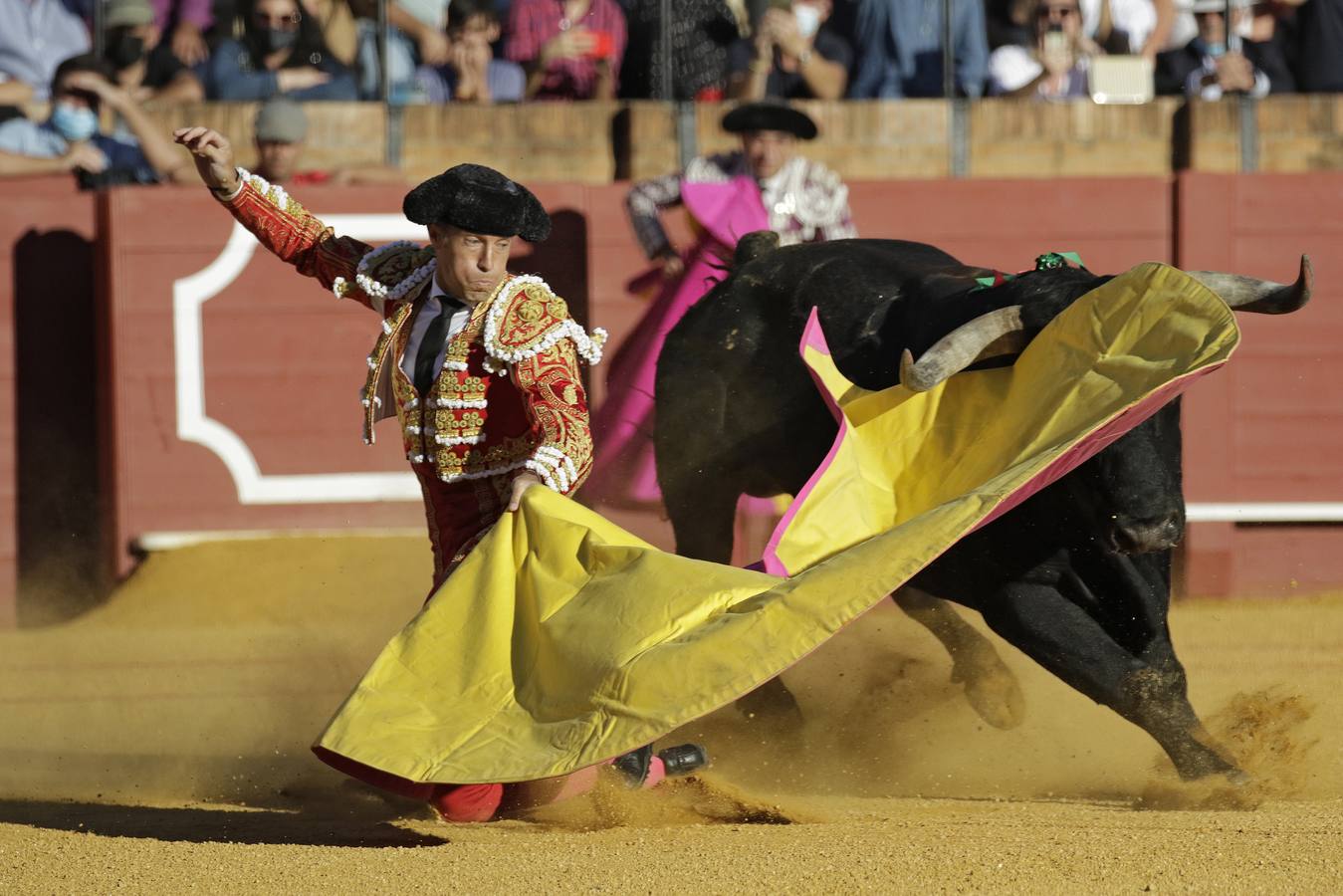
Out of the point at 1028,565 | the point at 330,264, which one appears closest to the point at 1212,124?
the point at 1028,565

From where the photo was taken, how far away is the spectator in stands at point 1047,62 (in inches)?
287

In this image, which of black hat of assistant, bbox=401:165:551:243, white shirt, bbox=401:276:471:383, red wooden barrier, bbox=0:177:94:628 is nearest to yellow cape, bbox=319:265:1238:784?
white shirt, bbox=401:276:471:383

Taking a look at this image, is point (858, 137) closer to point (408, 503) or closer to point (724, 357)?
point (408, 503)

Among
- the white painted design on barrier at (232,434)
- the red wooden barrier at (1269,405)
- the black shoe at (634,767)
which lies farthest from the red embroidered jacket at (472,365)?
the red wooden barrier at (1269,405)

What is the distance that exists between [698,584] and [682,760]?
786 millimetres

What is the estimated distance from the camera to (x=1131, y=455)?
3.57 meters

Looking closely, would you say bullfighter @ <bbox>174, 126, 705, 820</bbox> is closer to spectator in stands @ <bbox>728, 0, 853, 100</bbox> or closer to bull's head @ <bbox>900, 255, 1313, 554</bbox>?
bull's head @ <bbox>900, 255, 1313, 554</bbox>

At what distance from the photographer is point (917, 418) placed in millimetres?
3754

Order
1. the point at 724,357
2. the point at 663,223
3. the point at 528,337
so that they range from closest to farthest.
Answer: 1. the point at 528,337
2. the point at 724,357
3. the point at 663,223

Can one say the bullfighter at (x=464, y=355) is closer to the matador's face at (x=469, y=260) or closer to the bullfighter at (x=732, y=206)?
the matador's face at (x=469, y=260)

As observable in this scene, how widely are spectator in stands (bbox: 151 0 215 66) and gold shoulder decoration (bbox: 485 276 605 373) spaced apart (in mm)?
4417

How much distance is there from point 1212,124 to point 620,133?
2.21 m

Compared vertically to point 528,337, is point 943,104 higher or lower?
higher

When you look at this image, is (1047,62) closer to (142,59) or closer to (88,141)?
(142,59)
